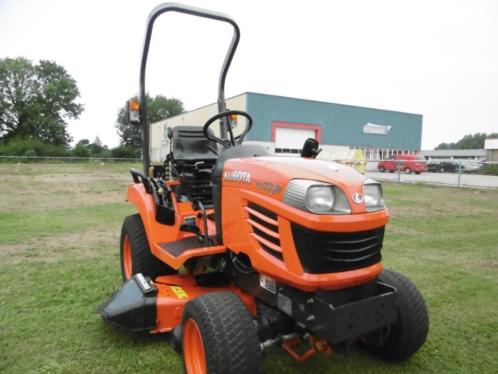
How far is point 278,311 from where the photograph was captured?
2287 millimetres

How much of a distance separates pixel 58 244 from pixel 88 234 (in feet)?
2.26

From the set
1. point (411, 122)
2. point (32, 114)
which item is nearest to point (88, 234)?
point (411, 122)

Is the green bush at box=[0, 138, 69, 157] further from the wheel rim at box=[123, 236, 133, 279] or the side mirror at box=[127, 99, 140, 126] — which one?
the side mirror at box=[127, 99, 140, 126]

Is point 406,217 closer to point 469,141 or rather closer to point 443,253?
point 443,253

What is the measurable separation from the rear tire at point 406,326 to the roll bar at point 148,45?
216 cm

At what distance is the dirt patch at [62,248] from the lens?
4.69 meters

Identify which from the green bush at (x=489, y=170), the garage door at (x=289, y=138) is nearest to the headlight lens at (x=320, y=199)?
the green bush at (x=489, y=170)

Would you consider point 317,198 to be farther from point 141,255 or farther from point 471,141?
point 471,141

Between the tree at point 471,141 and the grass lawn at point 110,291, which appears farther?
the tree at point 471,141

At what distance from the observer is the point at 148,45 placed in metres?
3.36

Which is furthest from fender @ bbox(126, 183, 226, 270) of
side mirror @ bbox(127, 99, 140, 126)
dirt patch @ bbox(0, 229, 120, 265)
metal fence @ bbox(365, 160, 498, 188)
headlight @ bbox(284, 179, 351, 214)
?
metal fence @ bbox(365, 160, 498, 188)

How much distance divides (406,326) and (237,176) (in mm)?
1432

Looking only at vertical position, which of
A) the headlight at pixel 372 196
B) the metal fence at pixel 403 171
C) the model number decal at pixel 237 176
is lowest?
the metal fence at pixel 403 171

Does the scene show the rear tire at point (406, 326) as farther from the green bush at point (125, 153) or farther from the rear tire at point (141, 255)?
the green bush at point (125, 153)
